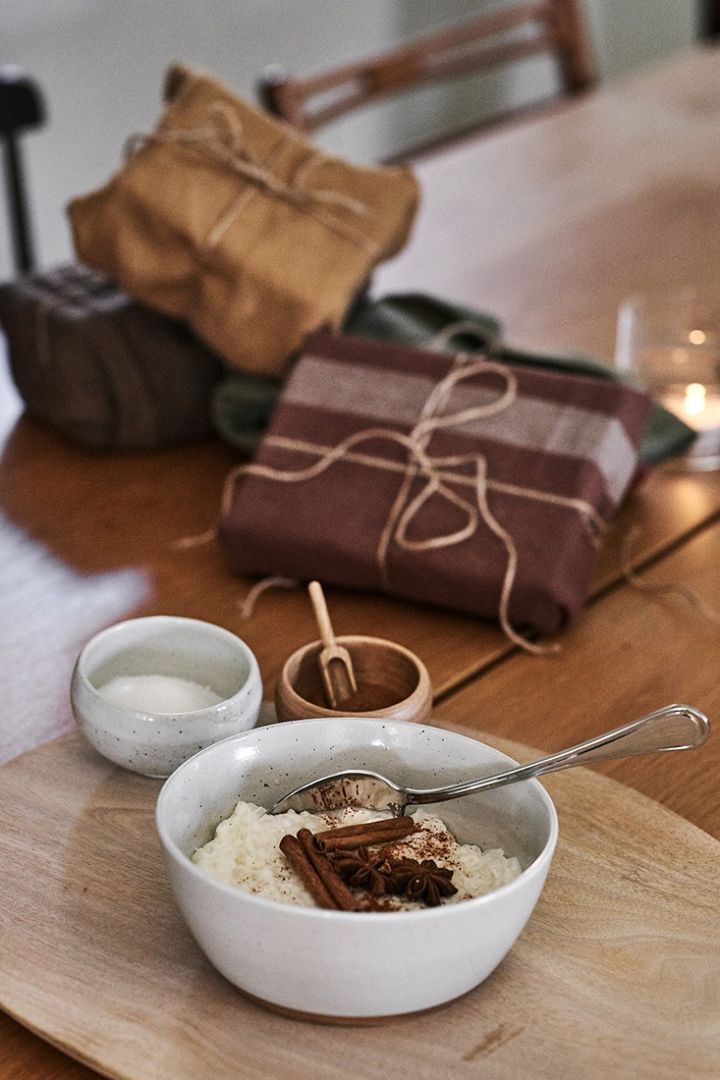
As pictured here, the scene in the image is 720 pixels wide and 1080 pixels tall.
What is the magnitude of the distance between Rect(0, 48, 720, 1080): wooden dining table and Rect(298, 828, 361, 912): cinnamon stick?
→ 0.05 meters

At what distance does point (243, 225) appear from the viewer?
106 centimetres

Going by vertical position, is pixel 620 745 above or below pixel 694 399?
above

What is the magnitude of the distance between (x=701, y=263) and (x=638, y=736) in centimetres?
92

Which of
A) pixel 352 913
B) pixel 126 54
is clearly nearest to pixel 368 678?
pixel 352 913

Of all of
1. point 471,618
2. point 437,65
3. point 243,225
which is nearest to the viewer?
point 471,618

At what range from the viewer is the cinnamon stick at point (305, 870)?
57 cm

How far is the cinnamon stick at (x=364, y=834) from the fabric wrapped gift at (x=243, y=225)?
1.69ft

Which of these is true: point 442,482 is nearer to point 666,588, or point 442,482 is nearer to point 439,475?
point 439,475

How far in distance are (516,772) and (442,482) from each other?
0.33 meters

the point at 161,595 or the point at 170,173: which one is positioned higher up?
the point at 170,173

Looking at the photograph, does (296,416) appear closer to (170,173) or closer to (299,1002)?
(170,173)

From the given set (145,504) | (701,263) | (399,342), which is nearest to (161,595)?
(145,504)

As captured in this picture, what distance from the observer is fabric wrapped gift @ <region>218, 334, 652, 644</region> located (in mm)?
874

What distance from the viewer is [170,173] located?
108 centimetres
